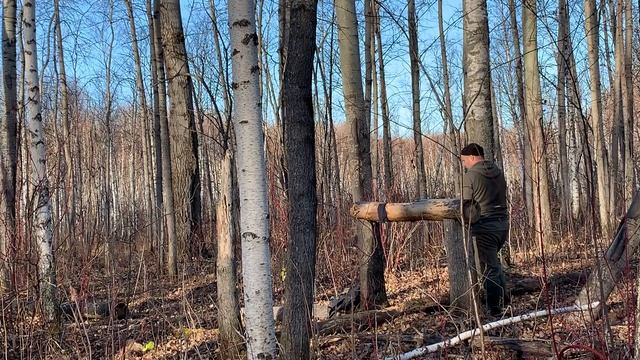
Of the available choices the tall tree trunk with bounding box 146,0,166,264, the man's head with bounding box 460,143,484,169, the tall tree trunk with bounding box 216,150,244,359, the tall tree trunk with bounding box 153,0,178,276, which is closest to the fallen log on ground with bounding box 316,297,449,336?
the tall tree trunk with bounding box 216,150,244,359

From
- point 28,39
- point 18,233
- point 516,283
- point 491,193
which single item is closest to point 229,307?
point 18,233

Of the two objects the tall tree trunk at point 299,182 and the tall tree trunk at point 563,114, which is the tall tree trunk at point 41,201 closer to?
the tall tree trunk at point 299,182

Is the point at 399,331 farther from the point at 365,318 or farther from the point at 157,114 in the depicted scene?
the point at 157,114

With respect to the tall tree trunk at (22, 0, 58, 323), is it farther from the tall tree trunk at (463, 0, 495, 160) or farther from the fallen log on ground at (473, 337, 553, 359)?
the tall tree trunk at (463, 0, 495, 160)

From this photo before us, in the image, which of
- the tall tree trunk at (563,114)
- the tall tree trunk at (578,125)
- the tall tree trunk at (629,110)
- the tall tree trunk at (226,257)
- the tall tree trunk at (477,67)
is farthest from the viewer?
the tall tree trunk at (629,110)

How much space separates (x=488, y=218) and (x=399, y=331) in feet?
4.05

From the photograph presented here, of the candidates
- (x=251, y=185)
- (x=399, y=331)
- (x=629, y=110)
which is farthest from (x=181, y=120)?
(x=629, y=110)

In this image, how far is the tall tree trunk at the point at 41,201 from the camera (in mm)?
5266

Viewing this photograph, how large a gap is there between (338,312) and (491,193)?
1.69 meters

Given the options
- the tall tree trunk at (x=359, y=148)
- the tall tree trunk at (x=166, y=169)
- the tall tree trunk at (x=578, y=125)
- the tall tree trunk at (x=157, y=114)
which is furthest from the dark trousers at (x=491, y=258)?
the tall tree trunk at (x=157, y=114)

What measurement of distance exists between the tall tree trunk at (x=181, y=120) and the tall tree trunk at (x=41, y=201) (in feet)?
7.50

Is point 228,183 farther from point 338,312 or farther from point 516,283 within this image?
point 516,283

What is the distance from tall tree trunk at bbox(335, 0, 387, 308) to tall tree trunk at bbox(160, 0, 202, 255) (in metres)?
3.26

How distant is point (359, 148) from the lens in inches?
200
